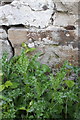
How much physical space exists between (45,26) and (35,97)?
90 centimetres

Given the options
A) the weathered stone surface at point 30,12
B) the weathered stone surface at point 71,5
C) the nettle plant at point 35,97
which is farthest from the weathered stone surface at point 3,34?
the weathered stone surface at point 71,5

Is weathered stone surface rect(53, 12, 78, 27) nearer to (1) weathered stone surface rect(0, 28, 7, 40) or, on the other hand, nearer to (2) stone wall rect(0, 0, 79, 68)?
(2) stone wall rect(0, 0, 79, 68)

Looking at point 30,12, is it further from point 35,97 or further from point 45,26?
point 35,97

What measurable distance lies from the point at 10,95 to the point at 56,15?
1.06 m

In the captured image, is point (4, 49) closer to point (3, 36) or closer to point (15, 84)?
point (3, 36)

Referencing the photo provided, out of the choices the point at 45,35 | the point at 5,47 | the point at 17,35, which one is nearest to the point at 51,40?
the point at 45,35

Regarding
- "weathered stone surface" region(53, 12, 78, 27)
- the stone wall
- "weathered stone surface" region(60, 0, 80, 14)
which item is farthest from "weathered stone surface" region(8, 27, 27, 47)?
"weathered stone surface" region(60, 0, 80, 14)

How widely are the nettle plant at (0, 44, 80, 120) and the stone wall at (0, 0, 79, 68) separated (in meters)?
0.40

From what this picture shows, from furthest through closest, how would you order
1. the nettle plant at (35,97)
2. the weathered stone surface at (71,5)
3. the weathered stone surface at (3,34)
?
the weathered stone surface at (3,34) → the weathered stone surface at (71,5) → the nettle plant at (35,97)

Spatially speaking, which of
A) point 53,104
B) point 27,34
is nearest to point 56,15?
point 27,34

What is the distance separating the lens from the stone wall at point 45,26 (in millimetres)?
3051

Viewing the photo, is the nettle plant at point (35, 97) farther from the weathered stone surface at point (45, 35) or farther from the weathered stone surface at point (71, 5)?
the weathered stone surface at point (71, 5)

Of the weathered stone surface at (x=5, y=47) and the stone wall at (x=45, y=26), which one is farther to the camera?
the weathered stone surface at (x=5, y=47)

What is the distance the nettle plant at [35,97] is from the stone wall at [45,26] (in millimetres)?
396
